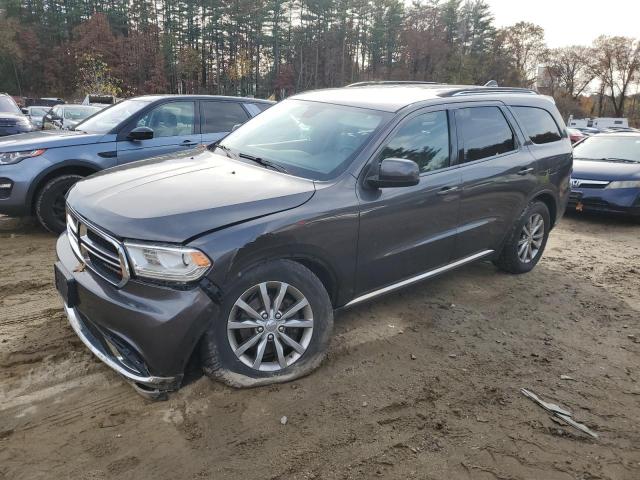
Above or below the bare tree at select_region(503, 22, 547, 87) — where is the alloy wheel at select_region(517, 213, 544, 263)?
below

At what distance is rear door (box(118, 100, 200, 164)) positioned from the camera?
5.95 metres

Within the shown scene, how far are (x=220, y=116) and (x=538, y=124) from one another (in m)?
4.06

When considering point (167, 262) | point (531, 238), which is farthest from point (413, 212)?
point (531, 238)

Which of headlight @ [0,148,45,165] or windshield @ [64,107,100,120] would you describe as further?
windshield @ [64,107,100,120]

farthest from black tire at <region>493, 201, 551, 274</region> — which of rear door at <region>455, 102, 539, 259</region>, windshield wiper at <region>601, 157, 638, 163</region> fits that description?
windshield wiper at <region>601, 157, 638, 163</region>

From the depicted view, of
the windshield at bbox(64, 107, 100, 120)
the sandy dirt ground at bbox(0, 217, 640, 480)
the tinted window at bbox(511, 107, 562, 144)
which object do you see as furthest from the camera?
the windshield at bbox(64, 107, 100, 120)

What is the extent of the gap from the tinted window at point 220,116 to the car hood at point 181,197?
3.22 m

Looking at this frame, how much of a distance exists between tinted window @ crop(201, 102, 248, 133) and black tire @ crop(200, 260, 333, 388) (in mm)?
4239

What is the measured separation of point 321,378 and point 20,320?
7.67 feet

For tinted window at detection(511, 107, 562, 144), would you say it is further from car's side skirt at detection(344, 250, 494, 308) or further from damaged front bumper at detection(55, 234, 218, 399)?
damaged front bumper at detection(55, 234, 218, 399)

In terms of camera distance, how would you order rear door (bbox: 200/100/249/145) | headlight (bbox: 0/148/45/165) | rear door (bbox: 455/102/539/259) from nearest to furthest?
rear door (bbox: 455/102/539/259) < headlight (bbox: 0/148/45/165) < rear door (bbox: 200/100/249/145)

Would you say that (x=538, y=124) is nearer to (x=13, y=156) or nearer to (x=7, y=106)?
(x=13, y=156)

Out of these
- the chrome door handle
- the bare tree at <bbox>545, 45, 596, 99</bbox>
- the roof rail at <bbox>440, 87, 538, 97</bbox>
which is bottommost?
the chrome door handle

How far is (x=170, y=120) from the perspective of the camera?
20.7 feet
